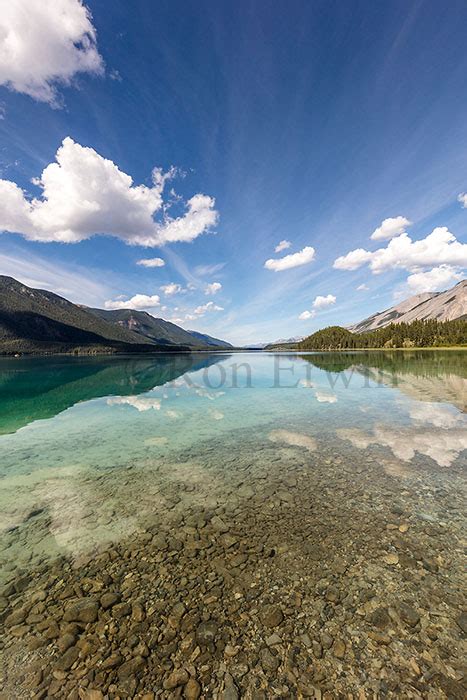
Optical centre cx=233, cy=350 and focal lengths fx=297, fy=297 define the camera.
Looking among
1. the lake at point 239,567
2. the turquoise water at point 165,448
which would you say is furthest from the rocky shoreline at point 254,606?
the turquoise water at point 165,448

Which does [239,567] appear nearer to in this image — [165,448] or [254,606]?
[254,606]

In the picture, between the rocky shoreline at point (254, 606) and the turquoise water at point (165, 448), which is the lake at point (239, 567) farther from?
the turquoise water at point (165, 448)

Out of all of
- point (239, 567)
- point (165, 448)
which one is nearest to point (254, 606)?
point (239, 567)

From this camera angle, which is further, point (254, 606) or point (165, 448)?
point (165, 448)

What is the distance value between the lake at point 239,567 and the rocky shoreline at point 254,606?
0.04 metres

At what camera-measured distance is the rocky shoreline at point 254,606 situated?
228 inches

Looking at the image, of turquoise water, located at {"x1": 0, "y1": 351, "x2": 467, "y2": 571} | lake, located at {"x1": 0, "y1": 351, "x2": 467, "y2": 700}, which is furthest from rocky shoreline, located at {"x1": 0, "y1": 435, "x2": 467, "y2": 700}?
turquoise water, located at {"x1": 0, "y1": 351, "x2": 467, "y2": 571}

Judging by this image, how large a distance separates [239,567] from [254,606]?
1.47 meters

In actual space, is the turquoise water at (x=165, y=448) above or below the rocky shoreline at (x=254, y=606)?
below

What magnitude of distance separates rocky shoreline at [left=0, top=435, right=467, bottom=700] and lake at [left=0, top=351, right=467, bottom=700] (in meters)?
0.04

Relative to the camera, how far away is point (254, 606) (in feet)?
24.6

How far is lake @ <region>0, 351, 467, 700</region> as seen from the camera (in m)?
6.00

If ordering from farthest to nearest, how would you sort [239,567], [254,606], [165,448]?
[165,448] < [239,567] < [254,606]

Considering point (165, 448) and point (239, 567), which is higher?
point (239, 567)
